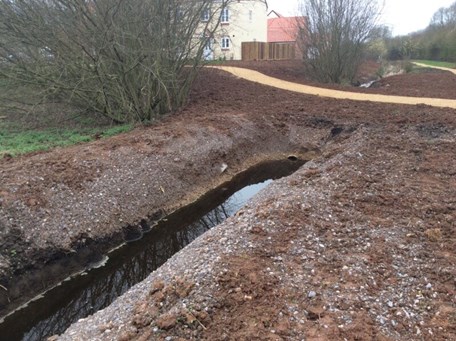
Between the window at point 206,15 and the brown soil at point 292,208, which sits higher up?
the window at point 206,15

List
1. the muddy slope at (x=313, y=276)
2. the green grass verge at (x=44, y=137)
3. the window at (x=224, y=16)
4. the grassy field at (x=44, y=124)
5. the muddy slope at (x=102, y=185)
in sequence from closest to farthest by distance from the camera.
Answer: the muddy slope at (x=313, y=276) → the muddy slope at (x=102, y=185) → the green grass verge at (x=44, y=137) → the grassy field at (x=44, y=124) → the window at (x=224, y=16)

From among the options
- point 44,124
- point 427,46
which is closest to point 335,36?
point 44,124

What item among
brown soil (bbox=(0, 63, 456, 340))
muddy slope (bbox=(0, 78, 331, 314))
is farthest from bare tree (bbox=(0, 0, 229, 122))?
muddy slope (bbox=(0, 78, 331, 314))

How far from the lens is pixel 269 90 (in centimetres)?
1694

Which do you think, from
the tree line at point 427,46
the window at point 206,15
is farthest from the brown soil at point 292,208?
the tree line at point 427,46

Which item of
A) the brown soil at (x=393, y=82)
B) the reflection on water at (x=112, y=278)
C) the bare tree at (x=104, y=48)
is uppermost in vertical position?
the bare tree at (x=104, y=48)

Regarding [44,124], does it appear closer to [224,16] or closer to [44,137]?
[44,137]

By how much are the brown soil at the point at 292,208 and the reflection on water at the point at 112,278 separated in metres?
0.48

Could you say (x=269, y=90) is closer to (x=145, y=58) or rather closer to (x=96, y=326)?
(x=145, y=58)

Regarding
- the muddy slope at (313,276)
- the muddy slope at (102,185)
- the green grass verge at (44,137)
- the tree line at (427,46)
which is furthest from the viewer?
the tree line at (427,46)

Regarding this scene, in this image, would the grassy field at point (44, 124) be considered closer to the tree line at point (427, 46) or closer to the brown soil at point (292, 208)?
the brown soil at point (292, 208)

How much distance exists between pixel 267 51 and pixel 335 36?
13.8 meters

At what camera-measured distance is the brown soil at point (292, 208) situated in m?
4.17

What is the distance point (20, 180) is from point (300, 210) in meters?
5.02
